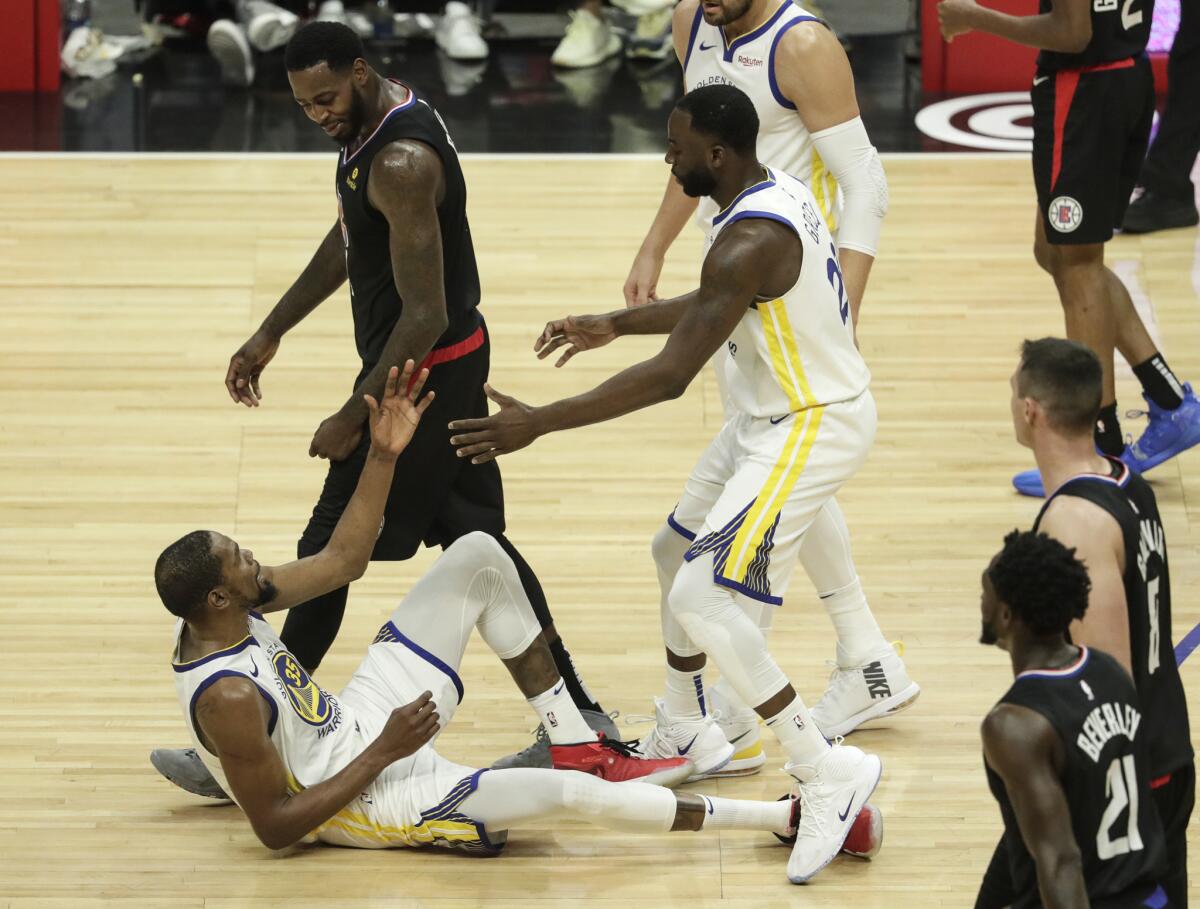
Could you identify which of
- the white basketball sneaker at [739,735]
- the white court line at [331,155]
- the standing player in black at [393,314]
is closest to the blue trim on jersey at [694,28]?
the standing player in black at [393,314]

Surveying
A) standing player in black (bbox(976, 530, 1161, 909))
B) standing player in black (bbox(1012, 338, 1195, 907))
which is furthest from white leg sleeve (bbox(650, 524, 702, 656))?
standing player in black (bbox(976, 530, 1161, 909))

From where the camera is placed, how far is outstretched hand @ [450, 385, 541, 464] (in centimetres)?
374

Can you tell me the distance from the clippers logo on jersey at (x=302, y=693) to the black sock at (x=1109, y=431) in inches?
106

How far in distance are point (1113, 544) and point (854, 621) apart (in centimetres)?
145

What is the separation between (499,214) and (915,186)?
5.86ft

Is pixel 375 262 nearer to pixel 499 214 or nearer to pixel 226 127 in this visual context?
pixel 499 214

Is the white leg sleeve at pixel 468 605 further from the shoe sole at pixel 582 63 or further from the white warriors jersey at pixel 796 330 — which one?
the shoe sole at pixel 582 63

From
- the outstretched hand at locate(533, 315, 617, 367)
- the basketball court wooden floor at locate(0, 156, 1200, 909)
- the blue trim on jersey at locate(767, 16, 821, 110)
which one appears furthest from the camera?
the blue trim on jersey at locate(767, 16, 821, 110)

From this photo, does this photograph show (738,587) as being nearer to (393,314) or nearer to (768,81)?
(393,314)

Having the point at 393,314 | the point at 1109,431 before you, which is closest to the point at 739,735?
the point at 393,314

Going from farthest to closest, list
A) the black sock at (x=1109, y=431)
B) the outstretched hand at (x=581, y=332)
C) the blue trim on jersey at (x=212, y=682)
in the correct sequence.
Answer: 1. the black sock at (x=1109, y=431)
2. the outstretched hand at (x=581, y=332)
3. the blue trim on jersey at (x=212, y=682)

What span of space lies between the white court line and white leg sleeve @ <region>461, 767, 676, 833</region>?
15.8 feet

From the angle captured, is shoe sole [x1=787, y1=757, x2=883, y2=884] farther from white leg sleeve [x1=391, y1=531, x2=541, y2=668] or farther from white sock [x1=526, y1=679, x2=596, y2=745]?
white leg sleeve [x1=391, y1=531, x2=541, y2=668]

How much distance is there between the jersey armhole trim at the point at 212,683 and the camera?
3662 mm
